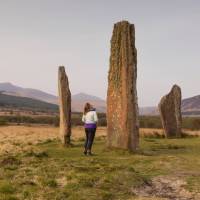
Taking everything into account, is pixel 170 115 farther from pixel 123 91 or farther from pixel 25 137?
pixel 123 91

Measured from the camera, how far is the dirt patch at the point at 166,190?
10597mm

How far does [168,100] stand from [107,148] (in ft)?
38.9

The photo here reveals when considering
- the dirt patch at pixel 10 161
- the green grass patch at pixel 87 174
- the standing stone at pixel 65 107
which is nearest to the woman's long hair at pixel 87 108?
the green grass patch at pixel 87 174

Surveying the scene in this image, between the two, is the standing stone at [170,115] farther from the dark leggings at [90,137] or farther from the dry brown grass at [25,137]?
the dark leggings at [90,137]

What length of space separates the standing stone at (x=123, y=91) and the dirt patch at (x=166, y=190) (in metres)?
6.02

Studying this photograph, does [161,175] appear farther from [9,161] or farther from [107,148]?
[107,148]

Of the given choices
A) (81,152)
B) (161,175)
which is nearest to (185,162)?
(161,175)

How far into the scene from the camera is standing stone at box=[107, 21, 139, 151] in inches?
725

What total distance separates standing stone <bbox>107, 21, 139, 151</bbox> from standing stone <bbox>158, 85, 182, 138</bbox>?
434 inches

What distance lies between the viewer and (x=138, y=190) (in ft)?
36.1

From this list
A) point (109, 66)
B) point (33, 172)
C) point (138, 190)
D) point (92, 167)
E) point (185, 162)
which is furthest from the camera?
point (109, 66)

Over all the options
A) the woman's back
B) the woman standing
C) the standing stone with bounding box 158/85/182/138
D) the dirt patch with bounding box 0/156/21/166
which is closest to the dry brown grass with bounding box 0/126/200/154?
the standing stone with bounding box 158/85/182/138

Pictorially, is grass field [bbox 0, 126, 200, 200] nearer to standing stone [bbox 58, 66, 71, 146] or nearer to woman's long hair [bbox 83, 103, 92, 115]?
woman's long hair [bbox 83, 103, 92, 115]

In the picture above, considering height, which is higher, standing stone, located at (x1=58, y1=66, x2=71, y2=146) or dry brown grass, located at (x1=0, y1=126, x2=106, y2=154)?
standing stone, located at (x1=58, y1=66, x2=71, y2=146)
